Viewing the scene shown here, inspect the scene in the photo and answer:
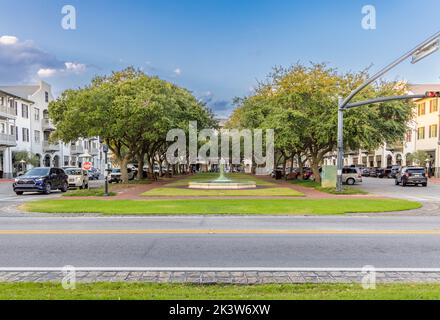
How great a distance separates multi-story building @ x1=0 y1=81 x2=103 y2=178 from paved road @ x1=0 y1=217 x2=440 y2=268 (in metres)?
40.5

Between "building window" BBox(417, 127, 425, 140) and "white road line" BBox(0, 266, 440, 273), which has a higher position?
"building window" BBox(417, 127, 425, 140)

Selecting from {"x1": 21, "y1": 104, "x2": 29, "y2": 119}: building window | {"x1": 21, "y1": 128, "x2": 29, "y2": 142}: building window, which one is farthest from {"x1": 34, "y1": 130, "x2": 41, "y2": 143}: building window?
{"x1": 21, "y1": 104, "x2": 29, "y2": 119}: building window

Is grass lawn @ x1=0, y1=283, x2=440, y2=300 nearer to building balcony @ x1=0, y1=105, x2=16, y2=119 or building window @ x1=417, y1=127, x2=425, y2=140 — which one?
building balcony @ x1=0, y1=105, x2=16, y2=119

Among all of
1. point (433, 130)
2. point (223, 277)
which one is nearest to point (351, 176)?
point (433, 130)

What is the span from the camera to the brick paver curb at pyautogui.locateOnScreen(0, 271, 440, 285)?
19.3ft

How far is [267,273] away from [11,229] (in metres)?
7.95

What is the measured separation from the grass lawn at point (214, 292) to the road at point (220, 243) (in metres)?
1.31

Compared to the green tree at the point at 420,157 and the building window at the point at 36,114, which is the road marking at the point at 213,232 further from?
the building window at the point at 36,114

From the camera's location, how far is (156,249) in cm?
810

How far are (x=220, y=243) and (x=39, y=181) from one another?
20138mm

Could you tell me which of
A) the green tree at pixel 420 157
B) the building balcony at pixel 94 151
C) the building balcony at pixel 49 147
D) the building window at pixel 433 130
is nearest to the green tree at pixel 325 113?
the green tree at pixel 420 157

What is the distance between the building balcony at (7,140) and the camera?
46844 millimetres

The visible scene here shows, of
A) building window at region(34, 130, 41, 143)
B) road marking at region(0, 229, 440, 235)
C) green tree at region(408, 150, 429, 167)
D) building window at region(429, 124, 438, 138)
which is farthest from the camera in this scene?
building window at region(34, 130, 41, 143)

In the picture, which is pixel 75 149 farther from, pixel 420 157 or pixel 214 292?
pixel 214 292
